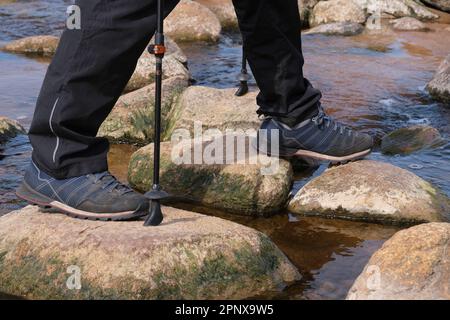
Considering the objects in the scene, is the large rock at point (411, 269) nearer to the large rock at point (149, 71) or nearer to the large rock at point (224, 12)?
the large rock at point (149, 71)

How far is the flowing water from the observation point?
12.5ft

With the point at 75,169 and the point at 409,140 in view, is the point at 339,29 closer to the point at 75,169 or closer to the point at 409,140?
the point at 409,140

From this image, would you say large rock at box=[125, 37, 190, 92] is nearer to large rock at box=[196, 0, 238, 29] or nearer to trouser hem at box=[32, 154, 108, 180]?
large rock at box=[196, 0, 238, 29]

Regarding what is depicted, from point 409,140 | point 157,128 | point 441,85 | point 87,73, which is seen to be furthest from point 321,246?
point 441,85

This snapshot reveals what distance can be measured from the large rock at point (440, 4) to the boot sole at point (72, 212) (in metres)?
10.2

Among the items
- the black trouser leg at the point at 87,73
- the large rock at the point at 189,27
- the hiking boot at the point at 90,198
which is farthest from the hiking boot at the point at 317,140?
the large rock at the point at 189,27

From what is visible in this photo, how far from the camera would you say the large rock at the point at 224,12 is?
11398 mm

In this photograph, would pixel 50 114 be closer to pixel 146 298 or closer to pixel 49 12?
pixel 146 298

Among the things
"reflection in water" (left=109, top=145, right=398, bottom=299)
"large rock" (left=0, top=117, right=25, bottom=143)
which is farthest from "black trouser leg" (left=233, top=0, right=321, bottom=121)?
"large rock" (left=0, top=117, right=25, bottom=143)

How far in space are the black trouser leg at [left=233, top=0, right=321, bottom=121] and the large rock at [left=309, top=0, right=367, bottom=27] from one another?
7617 mm

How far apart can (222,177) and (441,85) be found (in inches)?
127

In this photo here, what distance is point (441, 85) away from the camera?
695cm

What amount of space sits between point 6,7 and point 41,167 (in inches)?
359

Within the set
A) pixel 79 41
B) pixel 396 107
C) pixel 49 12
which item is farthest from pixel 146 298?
pixel 49 12
